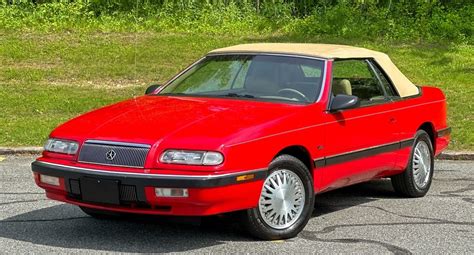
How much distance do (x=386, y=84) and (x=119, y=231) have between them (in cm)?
288

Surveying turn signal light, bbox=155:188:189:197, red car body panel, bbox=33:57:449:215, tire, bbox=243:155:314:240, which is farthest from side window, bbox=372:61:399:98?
turn signal light, bbox=155:188:189:197

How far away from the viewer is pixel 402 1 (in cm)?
2258

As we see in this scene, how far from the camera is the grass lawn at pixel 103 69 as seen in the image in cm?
1377

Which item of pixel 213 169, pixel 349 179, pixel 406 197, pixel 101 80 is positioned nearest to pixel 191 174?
pixel 213 169

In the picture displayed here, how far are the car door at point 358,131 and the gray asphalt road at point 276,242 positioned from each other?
40 centimetres

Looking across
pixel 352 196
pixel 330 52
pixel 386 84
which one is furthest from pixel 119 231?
pixel 386 84

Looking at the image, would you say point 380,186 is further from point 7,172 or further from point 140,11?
point 140,11

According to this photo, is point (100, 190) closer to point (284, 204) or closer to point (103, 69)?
point (284, 204)

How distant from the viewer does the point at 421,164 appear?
27.2 feet

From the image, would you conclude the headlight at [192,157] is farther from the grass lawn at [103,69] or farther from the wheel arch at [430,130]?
the grass lawn at [103,69]

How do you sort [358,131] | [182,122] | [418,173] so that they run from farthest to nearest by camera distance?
[418,173]
[358,131]
[182,122]

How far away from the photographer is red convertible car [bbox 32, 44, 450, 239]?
231 inches

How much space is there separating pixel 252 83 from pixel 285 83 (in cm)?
28

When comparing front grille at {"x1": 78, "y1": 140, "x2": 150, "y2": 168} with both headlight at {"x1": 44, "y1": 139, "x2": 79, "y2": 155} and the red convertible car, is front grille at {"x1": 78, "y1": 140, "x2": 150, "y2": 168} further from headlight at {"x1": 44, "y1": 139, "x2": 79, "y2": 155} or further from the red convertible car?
headlight at {"x1": 44, "y1": 139, "x2": 79, "y2": 155}
